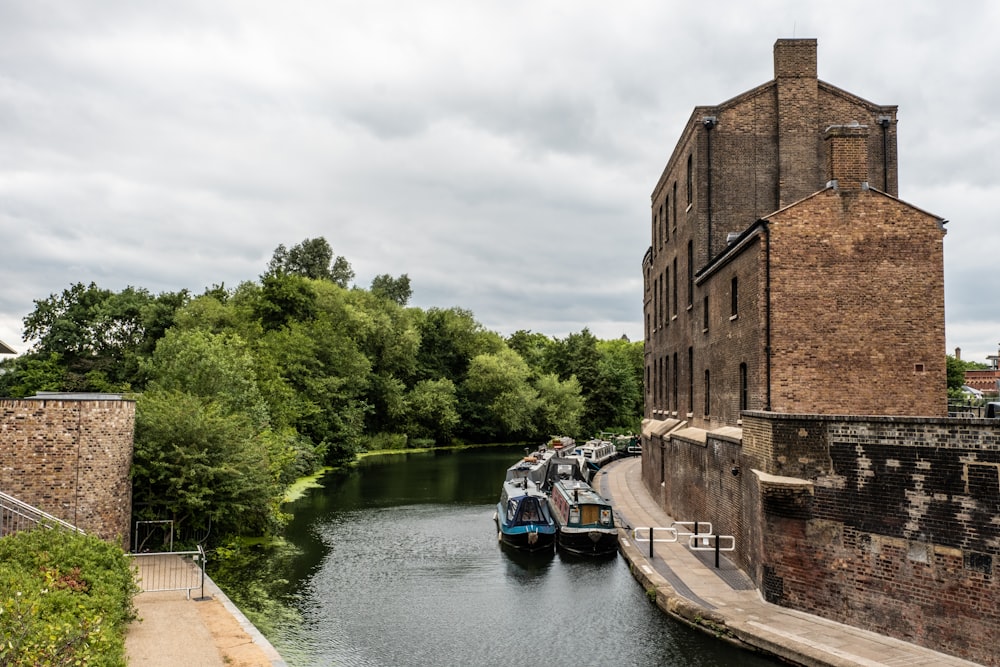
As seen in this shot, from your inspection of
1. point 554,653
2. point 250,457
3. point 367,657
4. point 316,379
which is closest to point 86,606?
point 367,657

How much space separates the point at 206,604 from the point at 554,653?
6.26 metres

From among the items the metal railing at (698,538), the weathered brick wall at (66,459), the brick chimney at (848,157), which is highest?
the brick chimney at (848,157)

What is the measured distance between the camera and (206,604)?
13.4 meters

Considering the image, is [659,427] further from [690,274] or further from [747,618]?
[747,618]

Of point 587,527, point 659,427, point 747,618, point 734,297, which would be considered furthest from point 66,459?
point 659,427

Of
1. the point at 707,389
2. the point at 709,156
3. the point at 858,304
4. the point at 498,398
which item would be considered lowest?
the point at 498,398

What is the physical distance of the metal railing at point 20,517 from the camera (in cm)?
1390

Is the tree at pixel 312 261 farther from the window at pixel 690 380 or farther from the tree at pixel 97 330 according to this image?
the window at pixel 690 380

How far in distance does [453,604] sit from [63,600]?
9392mm

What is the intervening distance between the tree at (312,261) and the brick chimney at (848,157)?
2723 inches

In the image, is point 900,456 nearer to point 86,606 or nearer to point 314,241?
point 86,606

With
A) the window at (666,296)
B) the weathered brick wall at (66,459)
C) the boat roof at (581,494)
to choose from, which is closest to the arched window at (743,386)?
the boat roof at (581,494)

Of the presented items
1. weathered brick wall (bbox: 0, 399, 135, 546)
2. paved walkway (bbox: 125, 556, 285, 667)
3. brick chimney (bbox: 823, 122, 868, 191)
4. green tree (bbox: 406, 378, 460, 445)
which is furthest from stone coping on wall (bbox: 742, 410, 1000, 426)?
green tree (bbox: 406, 378, 460, 445)

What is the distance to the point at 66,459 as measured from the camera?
616 inches
